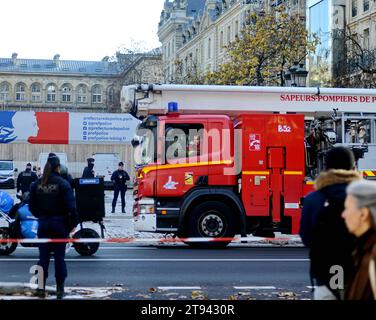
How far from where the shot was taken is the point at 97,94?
406 feet

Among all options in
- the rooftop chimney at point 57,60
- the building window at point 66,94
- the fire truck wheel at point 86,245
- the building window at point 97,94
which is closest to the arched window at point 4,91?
the building window at point 66,94

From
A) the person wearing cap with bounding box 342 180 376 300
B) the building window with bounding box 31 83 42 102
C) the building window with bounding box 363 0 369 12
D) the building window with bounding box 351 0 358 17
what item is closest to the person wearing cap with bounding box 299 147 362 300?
the person wearing cap with bounding box 342 180 376 300

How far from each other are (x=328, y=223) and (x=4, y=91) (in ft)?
396

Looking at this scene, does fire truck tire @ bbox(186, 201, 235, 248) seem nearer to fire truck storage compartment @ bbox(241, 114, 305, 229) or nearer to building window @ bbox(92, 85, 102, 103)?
fire truck storage compartment @ bbox(241, 114, 305, 229)

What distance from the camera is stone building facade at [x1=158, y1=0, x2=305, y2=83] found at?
62.6 meters

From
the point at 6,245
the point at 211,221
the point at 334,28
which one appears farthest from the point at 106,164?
the point at 6,245

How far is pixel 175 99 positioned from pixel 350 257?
11.7 m

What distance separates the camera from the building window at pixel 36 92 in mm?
123188

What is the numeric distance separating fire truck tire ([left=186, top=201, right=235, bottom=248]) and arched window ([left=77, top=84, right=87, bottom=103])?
4305 inches

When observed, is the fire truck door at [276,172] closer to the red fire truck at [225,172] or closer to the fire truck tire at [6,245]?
the red fire truck at [225,172]

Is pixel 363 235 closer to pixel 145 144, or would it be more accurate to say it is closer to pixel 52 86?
pixel 145 144

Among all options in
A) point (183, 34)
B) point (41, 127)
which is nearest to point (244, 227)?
point (41, 127)
